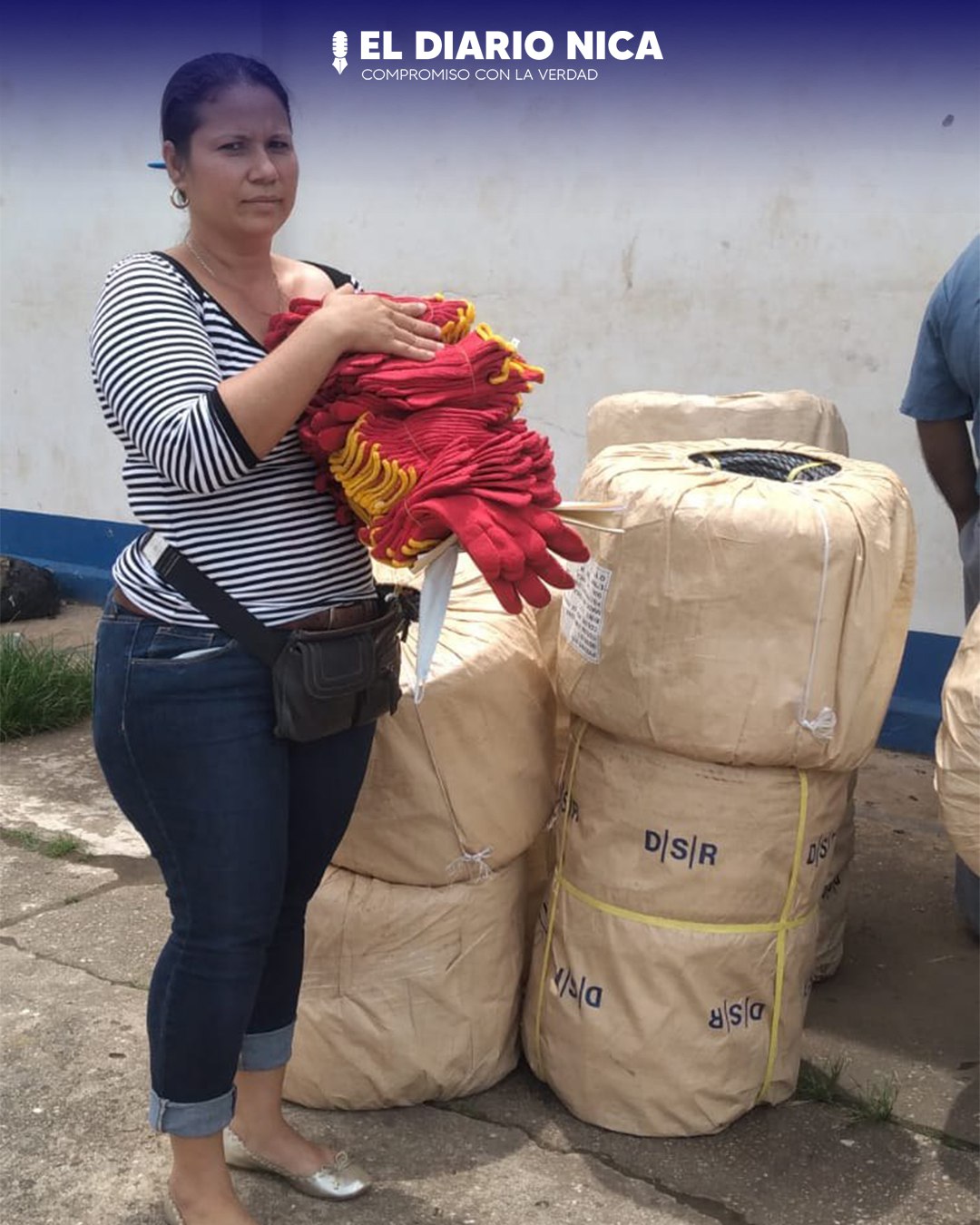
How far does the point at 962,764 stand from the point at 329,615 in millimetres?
1020

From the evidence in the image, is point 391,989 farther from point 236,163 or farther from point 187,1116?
point 236,163

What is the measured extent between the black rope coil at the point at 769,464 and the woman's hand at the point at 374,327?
74cm

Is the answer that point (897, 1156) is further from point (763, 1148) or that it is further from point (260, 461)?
point (260, 461)

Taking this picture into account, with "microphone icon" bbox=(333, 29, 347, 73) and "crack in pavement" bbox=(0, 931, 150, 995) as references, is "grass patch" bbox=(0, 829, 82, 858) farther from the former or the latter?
"microphone icon" bbox=(333, 29, 347, 73)

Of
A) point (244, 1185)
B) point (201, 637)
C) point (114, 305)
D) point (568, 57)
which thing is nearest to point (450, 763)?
point (201, 637)

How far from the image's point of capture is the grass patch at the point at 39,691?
5.07 metres

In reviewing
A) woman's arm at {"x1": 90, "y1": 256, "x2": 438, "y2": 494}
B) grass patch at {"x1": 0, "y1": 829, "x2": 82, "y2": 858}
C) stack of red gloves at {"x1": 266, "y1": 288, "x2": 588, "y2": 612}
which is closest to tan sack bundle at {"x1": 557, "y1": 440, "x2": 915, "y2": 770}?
stack of red gloves at {"x1": 266, "y1": 288, "x2": 588, "y2": 612}

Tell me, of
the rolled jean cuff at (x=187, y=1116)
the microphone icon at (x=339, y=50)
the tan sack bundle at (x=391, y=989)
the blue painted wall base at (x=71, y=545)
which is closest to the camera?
the rolled jean cuff at (x=187, y=1116)

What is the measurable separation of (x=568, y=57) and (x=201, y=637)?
131 inches

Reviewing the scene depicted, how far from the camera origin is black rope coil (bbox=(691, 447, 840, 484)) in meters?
2.68

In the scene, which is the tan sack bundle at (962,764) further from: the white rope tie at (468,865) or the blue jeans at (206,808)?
the blue jeans at (206,808)

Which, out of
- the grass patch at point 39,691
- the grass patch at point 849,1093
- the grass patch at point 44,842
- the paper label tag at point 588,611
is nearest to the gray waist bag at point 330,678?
the paper label tag at point 588,611

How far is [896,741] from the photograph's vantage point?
4.63 m

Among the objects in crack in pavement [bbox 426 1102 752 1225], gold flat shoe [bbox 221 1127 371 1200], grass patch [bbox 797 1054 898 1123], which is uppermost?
gold flat shoe [bbox 221 1127 371 1200]
